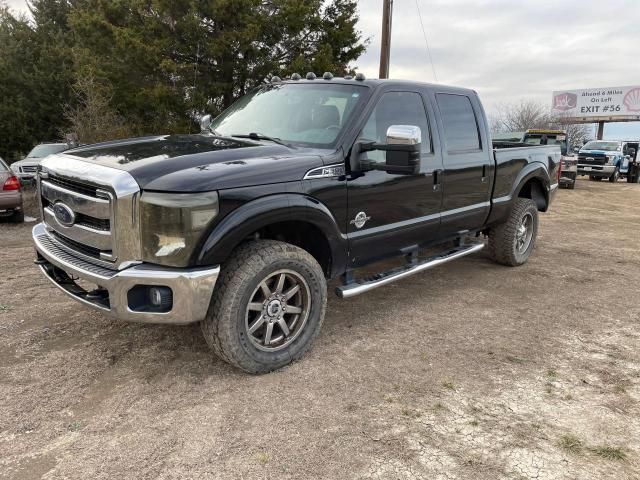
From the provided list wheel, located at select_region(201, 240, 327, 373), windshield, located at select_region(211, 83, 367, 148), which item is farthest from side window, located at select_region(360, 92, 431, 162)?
wheel, located at select_region(201, 240, 327, 373)

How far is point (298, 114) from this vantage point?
4.04m

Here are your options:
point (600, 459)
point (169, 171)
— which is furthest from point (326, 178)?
point (600, 459)

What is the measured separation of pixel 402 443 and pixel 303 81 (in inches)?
121

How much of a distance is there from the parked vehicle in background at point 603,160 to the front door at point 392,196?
2223 cm

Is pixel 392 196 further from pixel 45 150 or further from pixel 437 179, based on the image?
pixel 45 150

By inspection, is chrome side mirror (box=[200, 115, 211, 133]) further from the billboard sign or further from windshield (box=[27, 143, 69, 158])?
the billboard sign

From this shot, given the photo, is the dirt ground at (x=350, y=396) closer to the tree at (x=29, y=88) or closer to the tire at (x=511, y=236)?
the tire at (x=511, y=236)

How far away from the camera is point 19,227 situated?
8.88m

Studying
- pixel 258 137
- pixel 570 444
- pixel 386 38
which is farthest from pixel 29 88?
pixel 570 444

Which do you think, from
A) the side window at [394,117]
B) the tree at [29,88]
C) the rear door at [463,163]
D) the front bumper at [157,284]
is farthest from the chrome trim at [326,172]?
the tree at [29,88]

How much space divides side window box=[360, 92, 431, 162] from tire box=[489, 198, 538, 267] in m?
2.02

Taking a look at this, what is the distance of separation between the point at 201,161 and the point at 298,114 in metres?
1.26

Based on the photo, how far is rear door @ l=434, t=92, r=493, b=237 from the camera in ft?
15.1

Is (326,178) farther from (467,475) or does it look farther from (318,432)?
(467,475)
